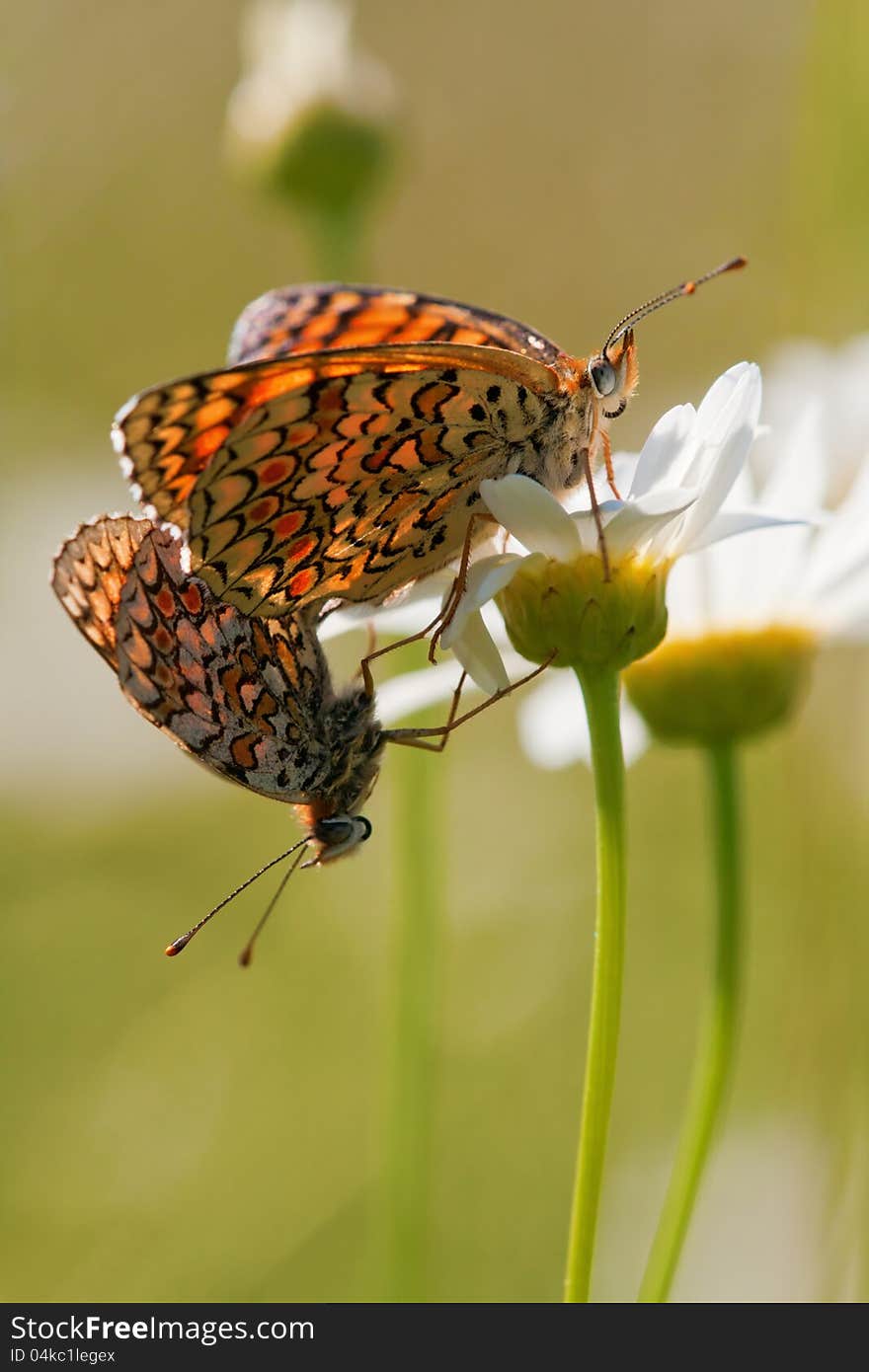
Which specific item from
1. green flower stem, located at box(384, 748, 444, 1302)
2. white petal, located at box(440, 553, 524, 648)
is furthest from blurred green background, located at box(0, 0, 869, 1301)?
white petal, located at box(440, 553, 524, 648)

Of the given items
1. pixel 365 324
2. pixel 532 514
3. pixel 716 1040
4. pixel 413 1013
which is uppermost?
pixel 365 324

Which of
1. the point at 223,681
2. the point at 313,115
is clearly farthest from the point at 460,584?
the point at 313,115

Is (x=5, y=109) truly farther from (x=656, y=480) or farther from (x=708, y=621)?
(x=656, y=480)

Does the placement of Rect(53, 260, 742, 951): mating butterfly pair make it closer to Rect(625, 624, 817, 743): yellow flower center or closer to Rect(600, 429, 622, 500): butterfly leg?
Rect(600, 429, 622, 500): butterfly leg

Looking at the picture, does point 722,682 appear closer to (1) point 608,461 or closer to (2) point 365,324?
(1) point 608,461

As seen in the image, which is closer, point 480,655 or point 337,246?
point 480,655

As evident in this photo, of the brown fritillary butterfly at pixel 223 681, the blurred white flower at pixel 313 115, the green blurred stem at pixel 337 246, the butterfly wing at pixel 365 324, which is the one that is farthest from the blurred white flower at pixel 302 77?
the brown fritillary butterfly at pixel 223 681
